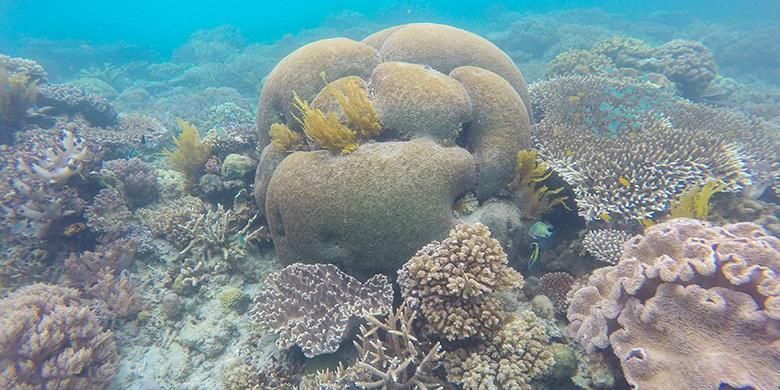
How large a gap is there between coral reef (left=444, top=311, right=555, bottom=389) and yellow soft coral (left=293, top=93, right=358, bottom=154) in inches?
111

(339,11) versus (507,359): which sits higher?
(339,11)

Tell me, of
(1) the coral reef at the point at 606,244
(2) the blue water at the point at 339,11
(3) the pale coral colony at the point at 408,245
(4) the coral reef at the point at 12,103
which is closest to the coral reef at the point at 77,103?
(4) the coral reef at the point at 12,103

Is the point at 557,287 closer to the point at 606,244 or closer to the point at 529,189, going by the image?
the point at 606,244

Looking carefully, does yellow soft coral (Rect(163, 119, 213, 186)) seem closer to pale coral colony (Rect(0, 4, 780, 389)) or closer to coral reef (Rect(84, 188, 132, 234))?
pale coral colony (Rect(0, 4, 780, 389))

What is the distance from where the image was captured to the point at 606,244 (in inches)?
179

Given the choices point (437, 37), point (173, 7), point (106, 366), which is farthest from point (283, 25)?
point (173, 7)

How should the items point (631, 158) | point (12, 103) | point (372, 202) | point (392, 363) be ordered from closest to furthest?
point (392, 363) → point (372, 202) → point (631, 158) → point (12, 103)

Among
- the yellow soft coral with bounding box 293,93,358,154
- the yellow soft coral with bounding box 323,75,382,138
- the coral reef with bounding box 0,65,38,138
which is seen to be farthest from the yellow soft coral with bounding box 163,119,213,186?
the coral reef with bounding box 0,65,38,138

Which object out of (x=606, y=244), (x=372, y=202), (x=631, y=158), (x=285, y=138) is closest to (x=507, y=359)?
(x=606, y=244)

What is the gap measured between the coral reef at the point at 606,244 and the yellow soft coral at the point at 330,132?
3.38 metres

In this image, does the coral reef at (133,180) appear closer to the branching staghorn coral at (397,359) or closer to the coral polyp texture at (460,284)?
the branching staghorn coral at (397,359)

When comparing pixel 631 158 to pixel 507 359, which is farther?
pixel 631 158

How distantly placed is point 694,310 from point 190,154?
8.35m

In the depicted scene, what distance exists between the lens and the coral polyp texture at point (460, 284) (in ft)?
12.1
